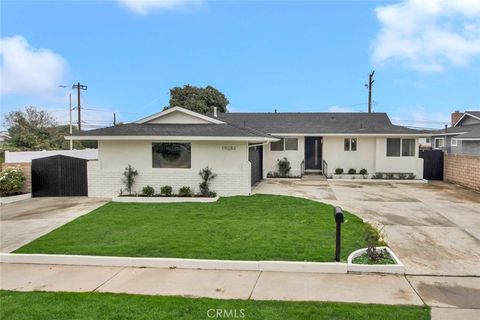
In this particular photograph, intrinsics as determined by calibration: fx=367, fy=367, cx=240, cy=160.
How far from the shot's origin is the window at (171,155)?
49.4 ft

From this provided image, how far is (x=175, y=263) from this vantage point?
22.7ft

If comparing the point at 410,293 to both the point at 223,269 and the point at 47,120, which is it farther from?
the point at 47,120

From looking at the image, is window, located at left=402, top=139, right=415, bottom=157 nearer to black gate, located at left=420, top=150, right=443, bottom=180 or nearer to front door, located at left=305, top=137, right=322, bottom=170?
black gate, located at left=420, top=150, right=443, bottom=180

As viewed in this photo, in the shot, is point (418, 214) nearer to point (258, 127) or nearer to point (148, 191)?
point (148, 191)

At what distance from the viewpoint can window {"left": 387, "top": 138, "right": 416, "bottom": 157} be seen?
2050cm

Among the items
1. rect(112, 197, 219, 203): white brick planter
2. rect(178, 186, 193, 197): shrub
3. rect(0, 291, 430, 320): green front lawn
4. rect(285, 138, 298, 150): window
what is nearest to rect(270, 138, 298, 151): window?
rect(285, 138, 298, 150): window

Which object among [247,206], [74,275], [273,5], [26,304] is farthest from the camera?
[273,5]

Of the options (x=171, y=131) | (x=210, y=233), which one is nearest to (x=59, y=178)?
(x=171, y=131)

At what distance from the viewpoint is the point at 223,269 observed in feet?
22.2

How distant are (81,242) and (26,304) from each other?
3.05 meters

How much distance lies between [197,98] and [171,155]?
91.6 ft

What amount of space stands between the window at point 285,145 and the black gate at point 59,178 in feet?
35.5

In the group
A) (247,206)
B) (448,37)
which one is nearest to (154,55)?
(247,206)

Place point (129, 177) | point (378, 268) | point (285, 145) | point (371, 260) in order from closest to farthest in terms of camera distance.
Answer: point (378, 268) → point (371, 260) → point (129, 177) → point (285, 145)
